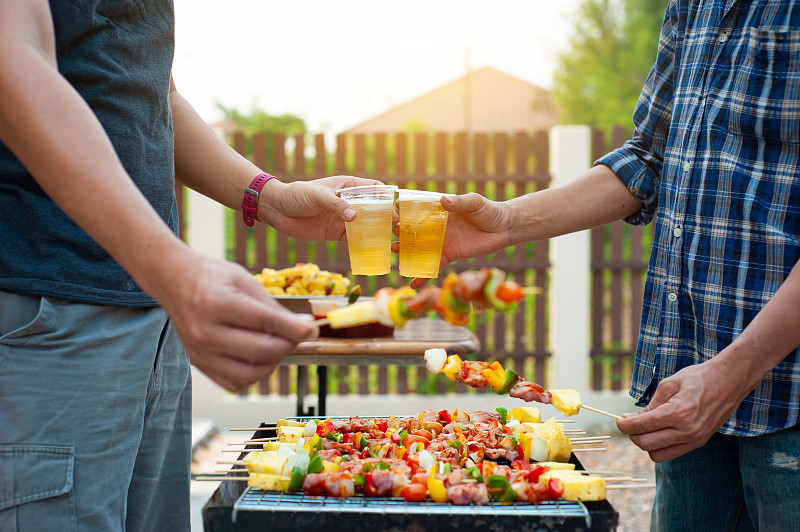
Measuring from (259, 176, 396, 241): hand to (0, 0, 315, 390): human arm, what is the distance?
0.95 m

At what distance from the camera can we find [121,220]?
1.31 metres

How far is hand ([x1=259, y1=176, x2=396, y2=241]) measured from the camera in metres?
2.30

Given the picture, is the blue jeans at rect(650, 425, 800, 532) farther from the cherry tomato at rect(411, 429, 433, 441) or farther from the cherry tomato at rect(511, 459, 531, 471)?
the cherry tomato at rect(411, 429, 433, 441)

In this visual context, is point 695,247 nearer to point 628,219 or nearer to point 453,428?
point 628,219

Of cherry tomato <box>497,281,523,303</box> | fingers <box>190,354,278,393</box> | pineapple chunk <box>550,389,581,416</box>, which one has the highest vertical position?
cherry tomato <box>497,281,523,303</box>

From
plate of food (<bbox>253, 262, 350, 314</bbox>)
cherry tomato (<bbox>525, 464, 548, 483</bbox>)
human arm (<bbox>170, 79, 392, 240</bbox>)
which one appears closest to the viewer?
cherry tomato (<bbox>525, 464, 548, 483</bbox>)

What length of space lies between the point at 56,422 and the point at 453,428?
1.21m

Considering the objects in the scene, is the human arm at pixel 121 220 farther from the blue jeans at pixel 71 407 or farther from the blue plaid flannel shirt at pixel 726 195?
the blue plaid flannel shirt at pixel 726 195

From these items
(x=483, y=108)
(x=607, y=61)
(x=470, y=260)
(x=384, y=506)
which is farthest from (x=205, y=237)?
(x=483, y=108)

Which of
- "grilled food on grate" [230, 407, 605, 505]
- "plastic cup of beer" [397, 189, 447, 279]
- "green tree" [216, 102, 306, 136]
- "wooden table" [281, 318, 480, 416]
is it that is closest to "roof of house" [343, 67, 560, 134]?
"green tree" [216, 102, 306, 136]

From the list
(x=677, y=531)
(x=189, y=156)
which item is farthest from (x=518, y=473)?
(x=189, y=156)

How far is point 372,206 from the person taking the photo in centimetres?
224

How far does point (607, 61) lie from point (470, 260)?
15.8m

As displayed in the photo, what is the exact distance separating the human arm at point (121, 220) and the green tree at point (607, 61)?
1836cm
